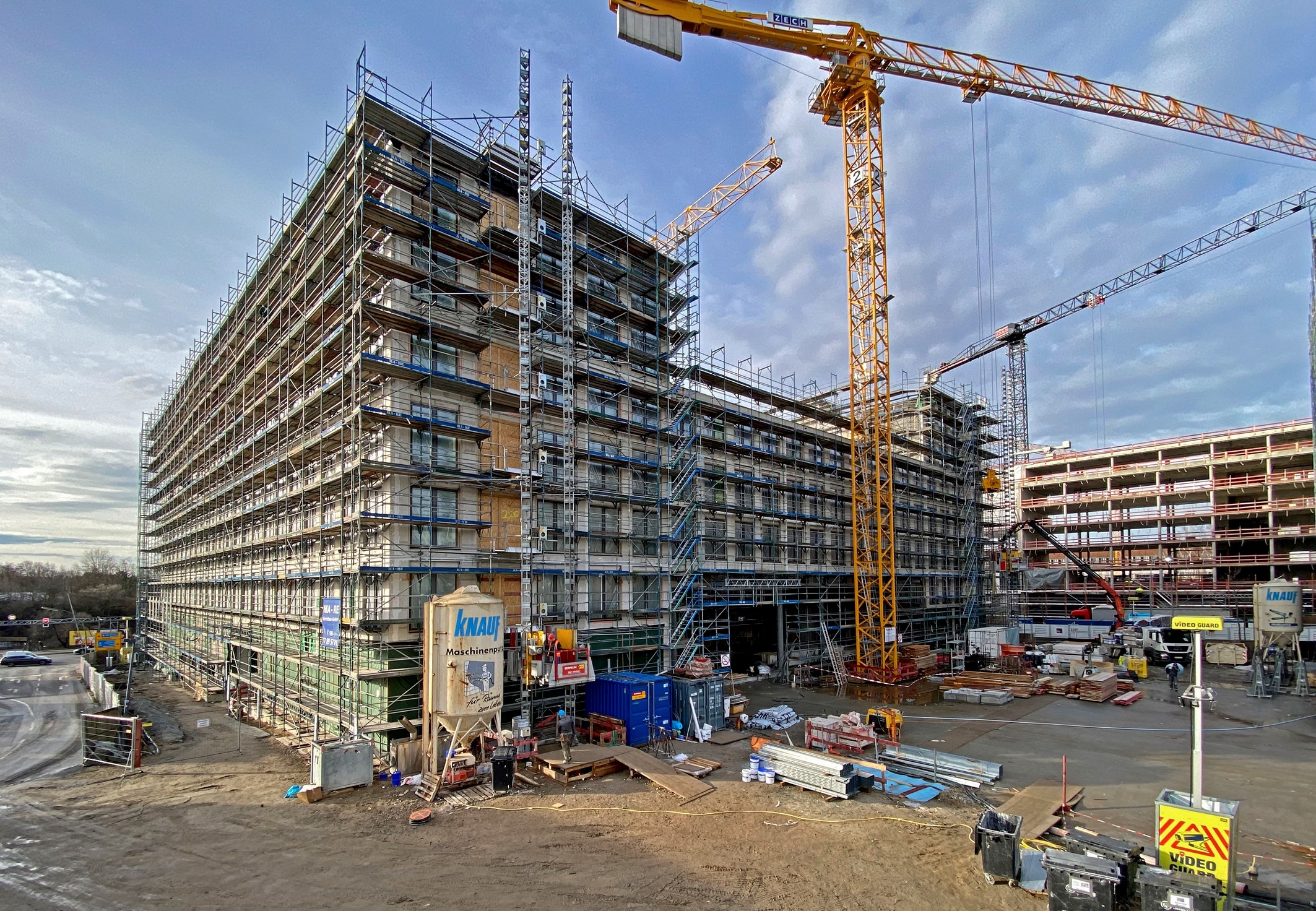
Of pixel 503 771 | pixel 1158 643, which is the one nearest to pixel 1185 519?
pixel 1158 643

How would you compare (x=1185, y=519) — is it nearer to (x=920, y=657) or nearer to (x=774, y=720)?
(x=920, y=657)

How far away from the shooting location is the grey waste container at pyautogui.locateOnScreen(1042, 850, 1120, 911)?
9680mm

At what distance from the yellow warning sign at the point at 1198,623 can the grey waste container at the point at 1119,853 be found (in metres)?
3.79

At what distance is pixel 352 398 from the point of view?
70.0ft

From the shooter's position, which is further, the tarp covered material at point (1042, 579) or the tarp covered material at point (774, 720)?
the tarp covered material at point (1042, 579)

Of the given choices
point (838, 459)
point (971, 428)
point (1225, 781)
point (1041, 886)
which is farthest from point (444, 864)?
point (971, 428)

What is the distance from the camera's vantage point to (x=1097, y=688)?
29.4 metres

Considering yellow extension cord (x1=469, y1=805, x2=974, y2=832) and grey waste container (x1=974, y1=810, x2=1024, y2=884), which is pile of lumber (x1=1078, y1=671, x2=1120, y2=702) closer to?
yellow extension cord (x1=469, y1=805, x2=974, y2=832)

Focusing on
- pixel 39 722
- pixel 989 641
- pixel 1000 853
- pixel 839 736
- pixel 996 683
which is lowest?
pixel 39 722

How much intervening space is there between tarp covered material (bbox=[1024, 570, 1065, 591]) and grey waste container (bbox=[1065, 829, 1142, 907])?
182 ft

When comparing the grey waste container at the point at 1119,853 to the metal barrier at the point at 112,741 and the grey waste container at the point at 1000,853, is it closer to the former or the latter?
the grey waste container at the point at 1000,853

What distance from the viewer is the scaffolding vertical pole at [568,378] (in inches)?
957

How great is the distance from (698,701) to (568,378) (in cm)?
1251

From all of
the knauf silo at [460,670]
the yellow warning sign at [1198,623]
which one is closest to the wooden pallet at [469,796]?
the knauf silo at [460,670]
